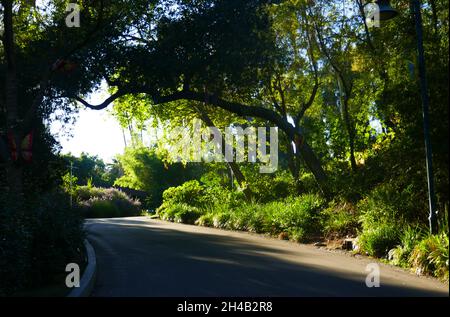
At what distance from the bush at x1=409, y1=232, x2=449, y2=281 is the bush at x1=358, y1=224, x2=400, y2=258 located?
1.37m

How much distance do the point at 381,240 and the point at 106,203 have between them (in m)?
28.6

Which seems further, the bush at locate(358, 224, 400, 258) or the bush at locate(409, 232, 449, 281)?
the bush at locate(358, 224, 400, 258)

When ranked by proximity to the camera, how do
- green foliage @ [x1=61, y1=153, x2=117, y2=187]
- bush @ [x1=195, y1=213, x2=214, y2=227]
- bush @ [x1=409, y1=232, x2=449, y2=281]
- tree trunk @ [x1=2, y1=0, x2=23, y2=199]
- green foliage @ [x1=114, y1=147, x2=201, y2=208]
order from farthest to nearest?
green foliage @ [x1=61, y1=153, x2=117, y2=187] → green foliage @ [x1=114, y1=147, x2=201, y2=208] → bush @ [x1=195, y1=213, x2=214, y2=227] → tree trunk @ [x1=2, y1=0, x2=23, y2=199] → bush @ [x1=409, y1=232, x2=449, y2=281]

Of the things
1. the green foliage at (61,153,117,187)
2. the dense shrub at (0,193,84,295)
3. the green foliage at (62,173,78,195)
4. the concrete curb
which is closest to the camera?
the concrete curb

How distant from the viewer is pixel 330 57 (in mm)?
20797

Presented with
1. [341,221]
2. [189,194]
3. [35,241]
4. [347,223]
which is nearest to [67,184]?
[189,194]

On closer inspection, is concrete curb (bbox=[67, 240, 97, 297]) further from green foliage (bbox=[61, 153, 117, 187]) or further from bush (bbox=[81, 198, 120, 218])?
green foliage (bbox=[61, 153, 117, 187])

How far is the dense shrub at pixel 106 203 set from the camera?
1435 inches

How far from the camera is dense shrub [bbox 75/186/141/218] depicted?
36.4 m

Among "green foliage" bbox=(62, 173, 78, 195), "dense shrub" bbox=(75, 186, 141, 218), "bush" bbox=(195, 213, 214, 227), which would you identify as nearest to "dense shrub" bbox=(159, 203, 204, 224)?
"bush" bbox=(195, 213, 214, 227)

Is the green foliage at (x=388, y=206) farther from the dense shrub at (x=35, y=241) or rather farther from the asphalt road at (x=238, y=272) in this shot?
the dense shrub at (x=35, y=241)

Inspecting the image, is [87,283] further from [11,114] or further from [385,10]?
[385,10]

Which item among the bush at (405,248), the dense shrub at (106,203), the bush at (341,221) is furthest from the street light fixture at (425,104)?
the dense shrub at (106,203)
